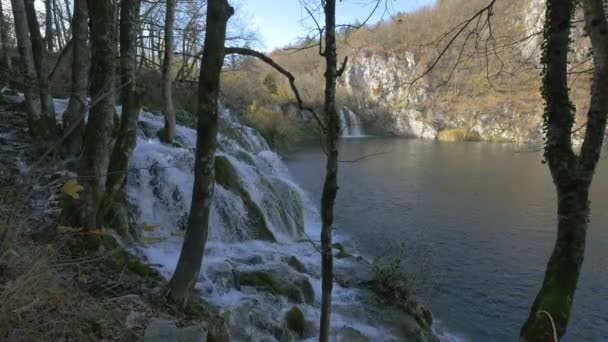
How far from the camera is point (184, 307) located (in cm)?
462

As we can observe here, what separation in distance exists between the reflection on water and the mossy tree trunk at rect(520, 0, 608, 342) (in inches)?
176

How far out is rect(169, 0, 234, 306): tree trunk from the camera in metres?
4.21

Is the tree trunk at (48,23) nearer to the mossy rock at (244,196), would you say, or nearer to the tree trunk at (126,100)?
the mossy rock at (244,196)

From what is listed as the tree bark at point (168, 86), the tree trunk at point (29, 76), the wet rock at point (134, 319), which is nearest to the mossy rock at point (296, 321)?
the wet rock at point (134, 319)

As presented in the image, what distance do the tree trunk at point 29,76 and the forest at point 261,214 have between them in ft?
0.12

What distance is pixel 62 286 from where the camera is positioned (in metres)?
3.16

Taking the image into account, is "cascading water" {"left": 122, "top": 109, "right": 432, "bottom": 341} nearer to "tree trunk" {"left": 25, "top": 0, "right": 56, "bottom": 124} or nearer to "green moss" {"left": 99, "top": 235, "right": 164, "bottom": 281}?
"green moss" {"left": 99, "top": 235, "right": 164, "bottom": 281}

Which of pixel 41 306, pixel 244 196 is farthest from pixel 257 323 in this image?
pixel 244 196

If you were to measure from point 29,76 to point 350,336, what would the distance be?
24.3ft

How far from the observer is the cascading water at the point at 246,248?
6395 millimetres

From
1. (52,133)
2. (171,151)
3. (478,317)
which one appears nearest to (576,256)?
(478,317)

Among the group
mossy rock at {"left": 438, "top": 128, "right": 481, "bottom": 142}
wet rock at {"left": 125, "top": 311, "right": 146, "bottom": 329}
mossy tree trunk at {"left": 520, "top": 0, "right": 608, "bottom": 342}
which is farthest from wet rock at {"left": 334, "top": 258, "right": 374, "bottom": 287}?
mossy rock at {"left": 438, "top": 128, "right": 481, "bottom": 142}

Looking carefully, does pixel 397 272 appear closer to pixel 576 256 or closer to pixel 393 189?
pixel 576 256

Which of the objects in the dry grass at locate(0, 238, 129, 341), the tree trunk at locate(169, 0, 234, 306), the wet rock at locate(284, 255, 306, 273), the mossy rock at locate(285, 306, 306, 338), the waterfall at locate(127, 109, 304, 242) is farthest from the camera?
the waterfall at locate(127, 109, 304, 242)
